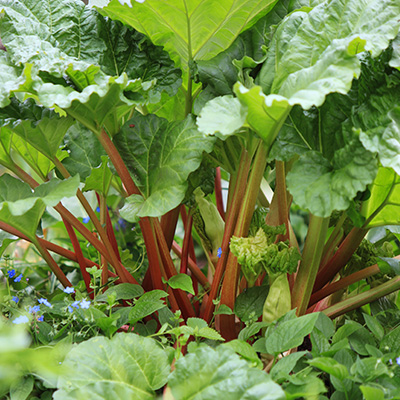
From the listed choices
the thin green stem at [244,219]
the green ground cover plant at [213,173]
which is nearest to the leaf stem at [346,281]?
the green ground cover plant at [213,173]

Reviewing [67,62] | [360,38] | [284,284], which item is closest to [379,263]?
[284,284]

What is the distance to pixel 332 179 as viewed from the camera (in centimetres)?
74

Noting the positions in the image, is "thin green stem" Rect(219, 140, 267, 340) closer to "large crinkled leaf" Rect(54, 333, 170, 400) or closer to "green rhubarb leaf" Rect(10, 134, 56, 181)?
"large crinkled leaf" Rect(54, 333, 170, 400)

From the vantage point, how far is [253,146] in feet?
2.93

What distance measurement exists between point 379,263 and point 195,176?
0.41 m

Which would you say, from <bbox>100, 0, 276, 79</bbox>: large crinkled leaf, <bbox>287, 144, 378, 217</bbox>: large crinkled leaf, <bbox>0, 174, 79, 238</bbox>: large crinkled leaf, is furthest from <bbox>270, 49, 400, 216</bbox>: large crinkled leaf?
<bbox>0, 174, 79, 238</bbox>: large crinkled leaf

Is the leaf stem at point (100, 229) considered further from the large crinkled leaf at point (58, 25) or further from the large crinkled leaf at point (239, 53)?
the large crinkled leaf at point (239, 53)

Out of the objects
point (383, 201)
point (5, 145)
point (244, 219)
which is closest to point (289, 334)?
point (244, 219)

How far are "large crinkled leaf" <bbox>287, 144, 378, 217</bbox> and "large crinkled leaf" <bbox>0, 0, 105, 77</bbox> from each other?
0.50m

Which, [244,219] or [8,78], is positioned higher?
[8,78]

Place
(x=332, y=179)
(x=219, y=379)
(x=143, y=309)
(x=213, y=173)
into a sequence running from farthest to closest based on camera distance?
(x=213, y=173), (x=143, y=309), (x=332, y=179), (x=219, y=379)

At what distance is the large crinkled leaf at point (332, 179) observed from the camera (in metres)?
0.70

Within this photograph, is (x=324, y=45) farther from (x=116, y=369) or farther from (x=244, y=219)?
(x=116, y=369)

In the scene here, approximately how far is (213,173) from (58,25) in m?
0.46
